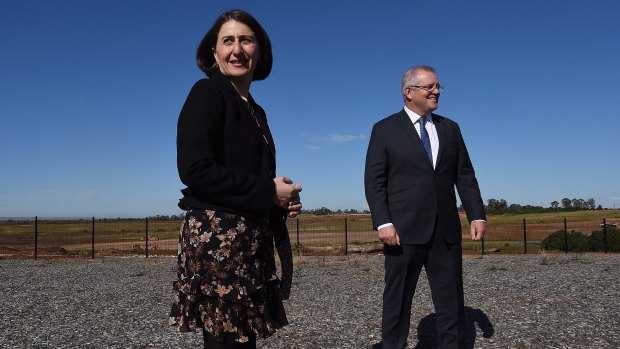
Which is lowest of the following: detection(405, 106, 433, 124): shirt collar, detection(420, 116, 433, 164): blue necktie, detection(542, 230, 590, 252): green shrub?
detection(542, 230, 590, 252): green shrub

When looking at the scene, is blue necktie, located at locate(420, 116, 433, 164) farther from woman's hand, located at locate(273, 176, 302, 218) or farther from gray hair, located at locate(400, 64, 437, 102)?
woman's hand, located at locate(273, 176, 302, 218)

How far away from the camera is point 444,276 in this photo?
3.16 metres

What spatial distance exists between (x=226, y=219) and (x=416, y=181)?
1.82 metres

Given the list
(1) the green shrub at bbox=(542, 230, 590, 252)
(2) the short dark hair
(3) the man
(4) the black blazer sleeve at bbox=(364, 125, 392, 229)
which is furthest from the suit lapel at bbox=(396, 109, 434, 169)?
(1) the green shrub at bbox=(542, 230, 590, 252)

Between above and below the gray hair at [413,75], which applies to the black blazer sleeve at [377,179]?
below

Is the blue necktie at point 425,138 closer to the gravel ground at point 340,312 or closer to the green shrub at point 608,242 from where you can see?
the gravel ground at point 340,312

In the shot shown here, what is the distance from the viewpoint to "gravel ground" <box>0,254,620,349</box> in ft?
17.0

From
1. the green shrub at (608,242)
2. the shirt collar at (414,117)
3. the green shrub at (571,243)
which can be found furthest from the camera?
the green shrub at (571,243)

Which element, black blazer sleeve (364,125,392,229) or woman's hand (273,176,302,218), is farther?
black blazer sleeve (364,125,392,229)

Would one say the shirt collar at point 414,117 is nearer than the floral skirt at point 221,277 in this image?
No

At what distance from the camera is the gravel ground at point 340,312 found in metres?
5.18

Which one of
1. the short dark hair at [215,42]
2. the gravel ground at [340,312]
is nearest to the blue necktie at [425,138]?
the short dark hair at [215,42]

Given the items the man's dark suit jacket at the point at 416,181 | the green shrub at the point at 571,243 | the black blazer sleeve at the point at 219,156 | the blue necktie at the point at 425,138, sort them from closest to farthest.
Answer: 1. the black blazer sleeve at the point at 219,156
2. the man's dark suit jacket at the point at 416,181
3. the blue necktie at the point at 425,138
4. the green shrub at the point at 571,243

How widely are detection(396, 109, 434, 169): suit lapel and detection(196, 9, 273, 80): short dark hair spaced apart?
1.42 metres
